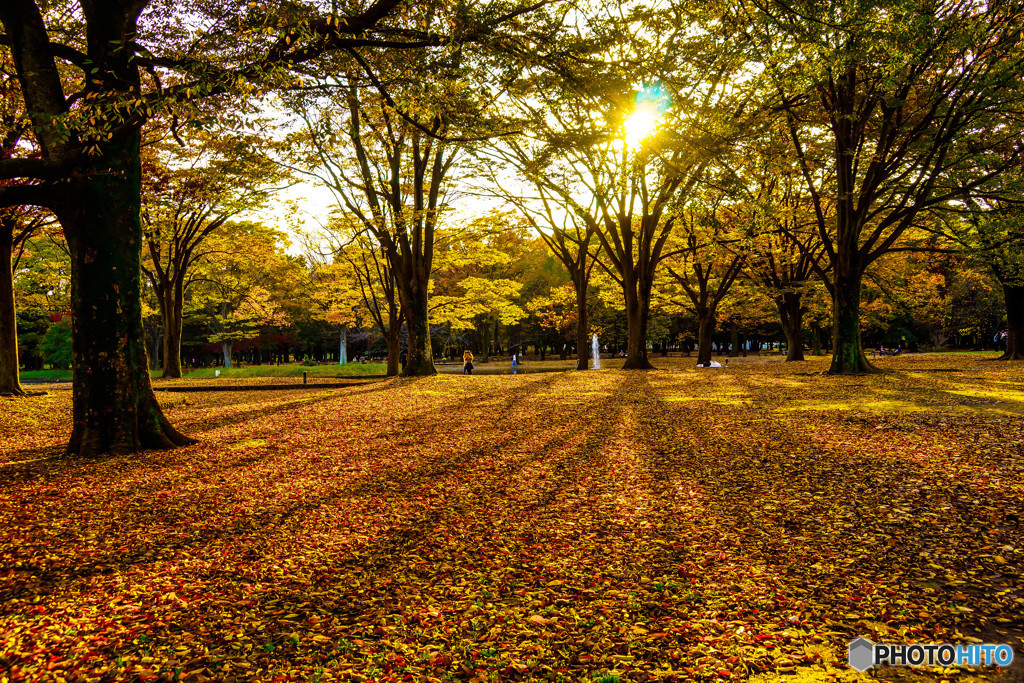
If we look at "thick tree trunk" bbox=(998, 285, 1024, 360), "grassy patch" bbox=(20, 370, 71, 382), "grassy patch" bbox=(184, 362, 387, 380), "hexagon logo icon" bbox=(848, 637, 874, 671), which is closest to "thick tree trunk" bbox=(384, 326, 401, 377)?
"grassy patch" bbox=(184, 362, 387, 380)

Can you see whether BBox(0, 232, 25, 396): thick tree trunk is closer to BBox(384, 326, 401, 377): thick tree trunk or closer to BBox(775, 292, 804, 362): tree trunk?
BBox(384, 326, 401, 377): thick tree trunk

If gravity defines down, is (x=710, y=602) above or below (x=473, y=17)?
below

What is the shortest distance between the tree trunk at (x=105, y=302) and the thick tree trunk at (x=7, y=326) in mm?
11206

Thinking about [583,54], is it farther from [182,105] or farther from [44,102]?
[44,102]

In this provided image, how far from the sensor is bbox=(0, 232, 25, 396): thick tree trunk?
593 inches

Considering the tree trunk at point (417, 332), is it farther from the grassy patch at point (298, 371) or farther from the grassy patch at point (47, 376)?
the grassy patch at point (47, 376)

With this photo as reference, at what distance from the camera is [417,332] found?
20625 mm

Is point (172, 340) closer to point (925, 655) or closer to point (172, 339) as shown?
point (172, 339)

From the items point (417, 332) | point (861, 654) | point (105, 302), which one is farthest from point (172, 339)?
point (861, 654)

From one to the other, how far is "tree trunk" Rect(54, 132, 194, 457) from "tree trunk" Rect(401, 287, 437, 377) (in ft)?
42.1

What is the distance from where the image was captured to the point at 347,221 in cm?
2234

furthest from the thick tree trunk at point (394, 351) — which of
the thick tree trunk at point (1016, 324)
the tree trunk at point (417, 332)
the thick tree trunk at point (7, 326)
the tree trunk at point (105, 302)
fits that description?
the thick tree trunk at point (1016, 324)

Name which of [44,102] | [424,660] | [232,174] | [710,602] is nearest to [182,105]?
[44,102]

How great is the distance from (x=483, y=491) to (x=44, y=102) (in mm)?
Result: 7684
